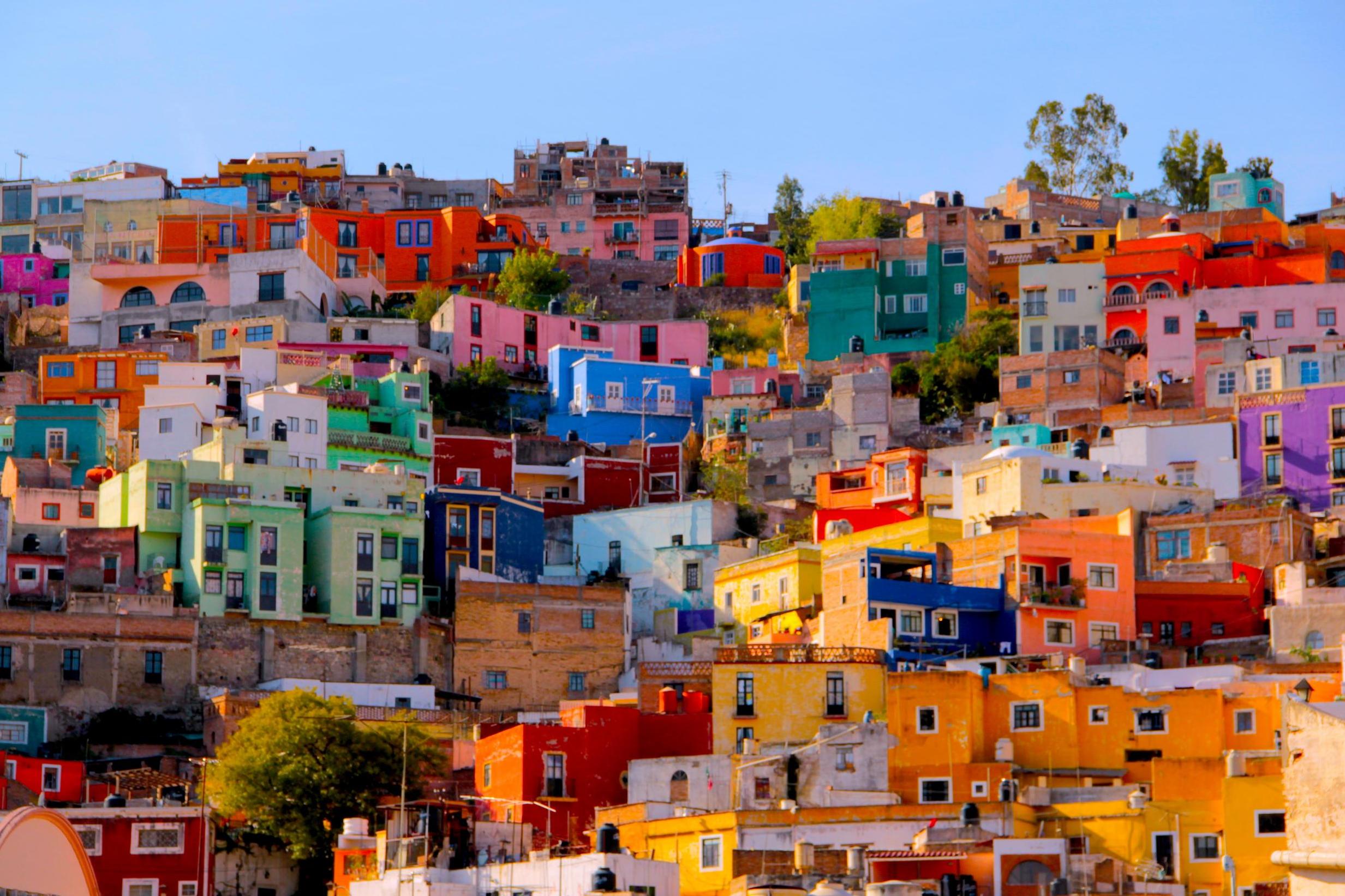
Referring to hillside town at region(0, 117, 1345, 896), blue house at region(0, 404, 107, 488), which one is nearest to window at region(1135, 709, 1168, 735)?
hillside town at region(0, 117, 1345, 896)

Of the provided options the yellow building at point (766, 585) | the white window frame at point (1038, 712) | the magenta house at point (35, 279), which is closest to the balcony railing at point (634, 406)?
the yellow building at point (766, 585)

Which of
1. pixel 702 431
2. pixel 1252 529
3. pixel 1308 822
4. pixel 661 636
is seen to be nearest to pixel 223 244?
pixel 702 431

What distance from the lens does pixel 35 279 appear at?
8900 centimetres

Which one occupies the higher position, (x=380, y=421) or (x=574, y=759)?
(x=380, y=421)

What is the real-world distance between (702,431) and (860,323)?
360 inches

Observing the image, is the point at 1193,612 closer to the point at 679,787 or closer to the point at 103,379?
the point at 679,787

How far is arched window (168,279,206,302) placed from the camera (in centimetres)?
7850

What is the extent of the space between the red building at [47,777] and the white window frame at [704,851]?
13.0 m

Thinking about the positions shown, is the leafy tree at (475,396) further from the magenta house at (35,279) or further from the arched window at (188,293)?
the magenta house at (35,279)

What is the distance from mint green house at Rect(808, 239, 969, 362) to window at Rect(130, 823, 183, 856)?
41.4 m

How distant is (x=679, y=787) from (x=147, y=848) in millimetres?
9532

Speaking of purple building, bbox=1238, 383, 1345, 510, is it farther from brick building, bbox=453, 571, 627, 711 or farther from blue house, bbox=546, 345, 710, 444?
blue house, bbox=546, 345, 710, 444

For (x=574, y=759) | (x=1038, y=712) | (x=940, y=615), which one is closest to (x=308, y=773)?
(x=574, y=759)

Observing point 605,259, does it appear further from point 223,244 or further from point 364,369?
point 364,369
